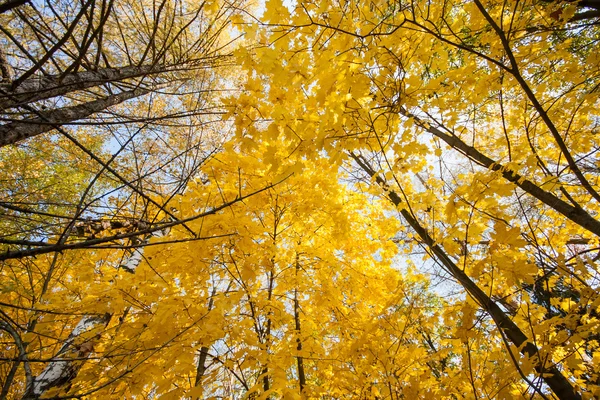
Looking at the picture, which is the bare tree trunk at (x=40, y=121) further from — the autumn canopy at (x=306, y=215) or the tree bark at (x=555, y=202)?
the tree bark at (x=555, y=202)

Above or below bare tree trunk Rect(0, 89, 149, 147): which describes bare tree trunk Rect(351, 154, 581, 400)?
below

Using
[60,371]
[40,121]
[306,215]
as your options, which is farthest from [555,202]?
[60,371]

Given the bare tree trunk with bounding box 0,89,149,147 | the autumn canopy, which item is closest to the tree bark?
the autumn canopy

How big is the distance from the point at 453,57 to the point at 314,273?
356cm

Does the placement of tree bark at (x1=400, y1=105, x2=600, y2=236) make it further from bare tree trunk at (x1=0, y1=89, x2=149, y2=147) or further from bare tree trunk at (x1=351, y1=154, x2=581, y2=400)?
bare tree trunk at (x1=0, y1=89, x2=149, y2=147)

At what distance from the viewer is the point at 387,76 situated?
1.81 meters

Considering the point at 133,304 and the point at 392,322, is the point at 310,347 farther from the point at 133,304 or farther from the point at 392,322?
the point at 133,304

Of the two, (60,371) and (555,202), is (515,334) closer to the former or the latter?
(555,202)

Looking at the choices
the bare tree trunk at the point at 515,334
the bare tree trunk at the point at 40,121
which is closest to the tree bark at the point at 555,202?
the bare tree trunk at the point at 515,334

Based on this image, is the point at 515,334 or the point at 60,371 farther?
the point at 60,371

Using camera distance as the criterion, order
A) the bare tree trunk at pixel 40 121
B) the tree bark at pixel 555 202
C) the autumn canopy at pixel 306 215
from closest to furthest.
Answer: the autumn canopy at pixel 306 215 < the bare tree trunk at pixel 40 121 < the tree bark at pixel 555 202

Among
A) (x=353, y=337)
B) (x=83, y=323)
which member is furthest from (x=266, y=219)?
(x=83, y=323)

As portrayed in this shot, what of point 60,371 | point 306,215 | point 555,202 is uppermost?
point 306,215

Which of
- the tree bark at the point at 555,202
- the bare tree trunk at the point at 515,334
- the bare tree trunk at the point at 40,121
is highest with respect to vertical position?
the bare tree trunk at the point at 40,121
